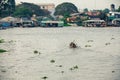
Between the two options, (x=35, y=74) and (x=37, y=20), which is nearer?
(x=35, y=74)

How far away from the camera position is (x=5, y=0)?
7875 centimetres

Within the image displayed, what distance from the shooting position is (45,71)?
1209 inches

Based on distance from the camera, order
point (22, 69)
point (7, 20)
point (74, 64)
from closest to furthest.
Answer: point (22, 69) → point (74, 64) → point (7, 20)

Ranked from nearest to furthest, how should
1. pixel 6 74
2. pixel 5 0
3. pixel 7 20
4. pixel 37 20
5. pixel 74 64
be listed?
pixel 6 74
pixel 74 64
pixel 5 0
pixel 7 20
pixel 37 20

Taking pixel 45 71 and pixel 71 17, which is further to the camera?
pixel 71 17

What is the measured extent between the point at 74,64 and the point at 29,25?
5896 inches

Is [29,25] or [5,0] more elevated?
[5,0]

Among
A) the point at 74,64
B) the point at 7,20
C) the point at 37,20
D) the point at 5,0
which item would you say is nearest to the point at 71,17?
the point at 37,20

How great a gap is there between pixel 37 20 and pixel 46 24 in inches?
479

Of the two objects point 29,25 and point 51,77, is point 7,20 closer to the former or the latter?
point 29,25

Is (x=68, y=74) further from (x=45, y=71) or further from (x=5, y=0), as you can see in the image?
(x=5, y=0)

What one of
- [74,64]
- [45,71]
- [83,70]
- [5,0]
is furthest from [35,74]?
[5,0]

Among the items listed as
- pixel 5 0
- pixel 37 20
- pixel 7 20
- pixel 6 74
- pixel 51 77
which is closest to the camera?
pixel 51 77

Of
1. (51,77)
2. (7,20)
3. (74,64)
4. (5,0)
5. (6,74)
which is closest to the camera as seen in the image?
(51,77)
